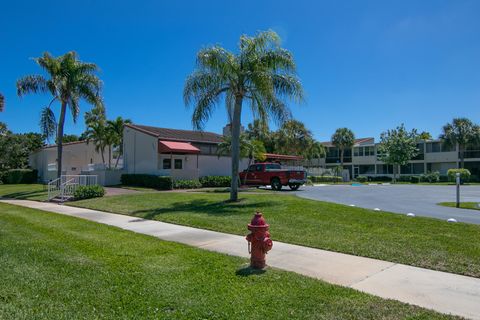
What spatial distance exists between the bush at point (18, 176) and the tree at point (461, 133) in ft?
166

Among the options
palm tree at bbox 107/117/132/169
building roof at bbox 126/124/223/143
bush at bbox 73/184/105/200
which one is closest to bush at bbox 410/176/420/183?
building roof at bbox 126/124/223/143

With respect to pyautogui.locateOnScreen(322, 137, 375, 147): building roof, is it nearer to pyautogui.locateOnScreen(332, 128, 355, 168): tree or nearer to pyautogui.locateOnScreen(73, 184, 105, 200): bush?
pyautogui.locateOnScreen(332, 128, 355, 168): tree

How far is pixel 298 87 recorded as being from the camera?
52.4 ft

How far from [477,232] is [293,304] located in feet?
21.3

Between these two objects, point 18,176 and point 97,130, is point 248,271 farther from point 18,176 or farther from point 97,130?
point 18,176

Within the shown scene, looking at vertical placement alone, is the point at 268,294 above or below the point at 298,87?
below

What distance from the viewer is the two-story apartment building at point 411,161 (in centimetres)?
5500

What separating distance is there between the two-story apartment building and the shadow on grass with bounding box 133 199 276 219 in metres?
47.3

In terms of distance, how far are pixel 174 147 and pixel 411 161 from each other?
1730 inches

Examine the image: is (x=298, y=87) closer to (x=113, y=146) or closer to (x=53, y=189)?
(x=53, y=189)

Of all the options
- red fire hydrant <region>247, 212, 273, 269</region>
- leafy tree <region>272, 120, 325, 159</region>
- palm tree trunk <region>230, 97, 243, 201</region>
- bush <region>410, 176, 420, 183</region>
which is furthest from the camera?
leafy tree <region>272, 120, 325, 159</region>

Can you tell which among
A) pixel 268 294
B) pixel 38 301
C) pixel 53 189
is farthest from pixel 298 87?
pixel 53 189

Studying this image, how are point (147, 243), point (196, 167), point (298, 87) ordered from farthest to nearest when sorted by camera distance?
point (196, 167) → point (298, 87) → point (147, 243)

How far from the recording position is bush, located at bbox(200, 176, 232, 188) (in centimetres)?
2836
